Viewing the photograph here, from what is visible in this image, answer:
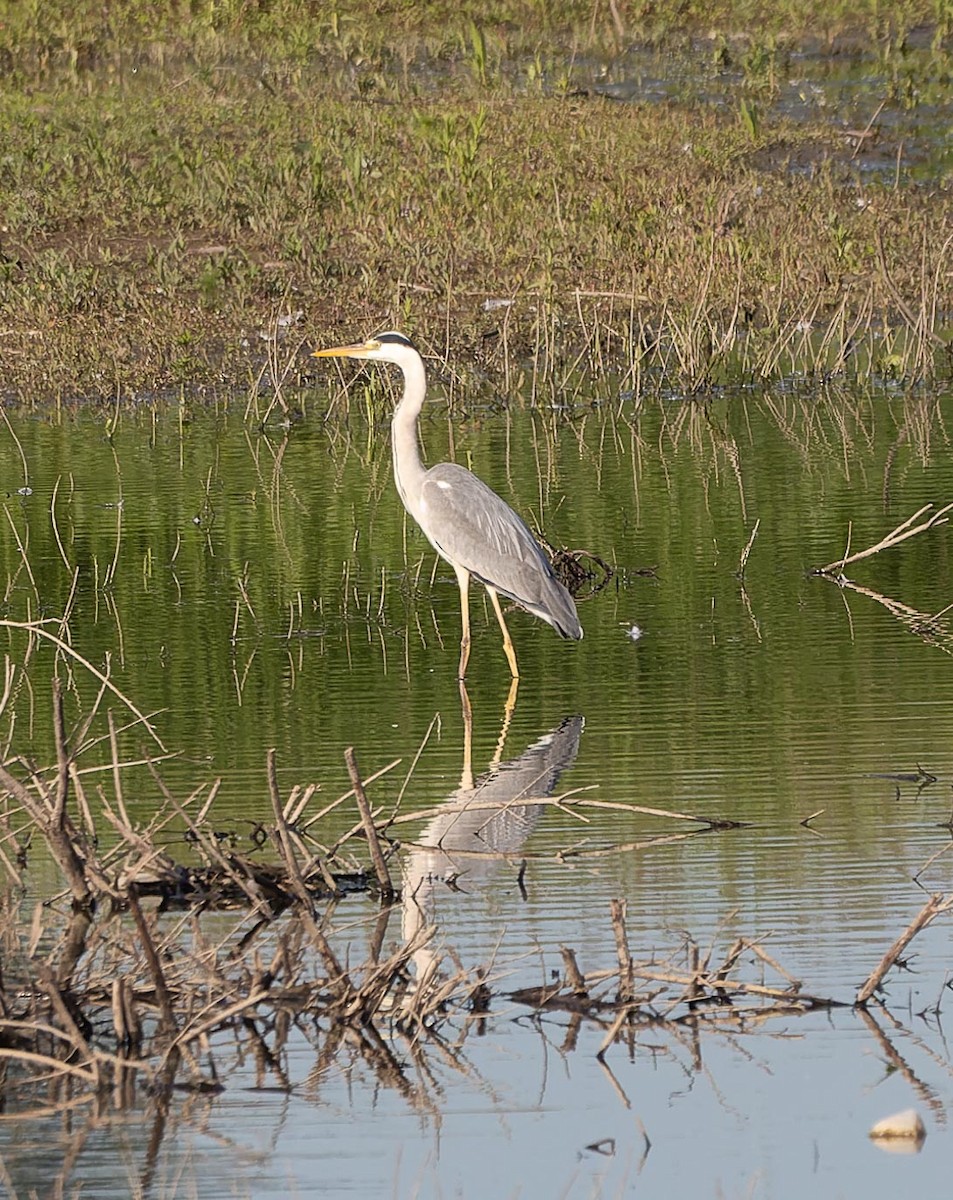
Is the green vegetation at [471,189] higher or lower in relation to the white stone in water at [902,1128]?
higher

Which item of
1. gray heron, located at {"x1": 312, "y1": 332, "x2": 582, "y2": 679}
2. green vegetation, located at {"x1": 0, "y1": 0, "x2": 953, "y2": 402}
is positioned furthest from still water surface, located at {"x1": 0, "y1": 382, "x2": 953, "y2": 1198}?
green vegetation, located at {"x1": 0, "y1": 0, "x2": 953, "y2": 402}

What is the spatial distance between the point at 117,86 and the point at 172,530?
54.4ft

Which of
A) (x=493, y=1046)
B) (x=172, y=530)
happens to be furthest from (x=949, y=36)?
(x=493, y=1046)

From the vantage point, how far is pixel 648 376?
20.3 meters

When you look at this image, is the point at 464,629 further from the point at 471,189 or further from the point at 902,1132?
the point at 471,189

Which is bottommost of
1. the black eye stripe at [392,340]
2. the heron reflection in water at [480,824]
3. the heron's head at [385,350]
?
the heron reflection in water at [480,824]

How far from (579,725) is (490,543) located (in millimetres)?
1858

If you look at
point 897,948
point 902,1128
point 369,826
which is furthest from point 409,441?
point 902,1128

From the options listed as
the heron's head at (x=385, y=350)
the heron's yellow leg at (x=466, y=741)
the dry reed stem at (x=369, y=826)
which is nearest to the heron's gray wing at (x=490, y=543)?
the heron's yellow leg at (x=466, y=741)

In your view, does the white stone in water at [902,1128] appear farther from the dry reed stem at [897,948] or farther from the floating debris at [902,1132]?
the dry reed stem at [897,948]

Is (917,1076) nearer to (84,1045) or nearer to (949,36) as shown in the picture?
(84,1045)

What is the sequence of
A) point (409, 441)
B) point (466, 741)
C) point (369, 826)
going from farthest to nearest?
point (409, 441) → point (466, 741) → point (369, 826)

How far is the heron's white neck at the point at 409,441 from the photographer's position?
1167 cm

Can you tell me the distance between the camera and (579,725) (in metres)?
9.30
